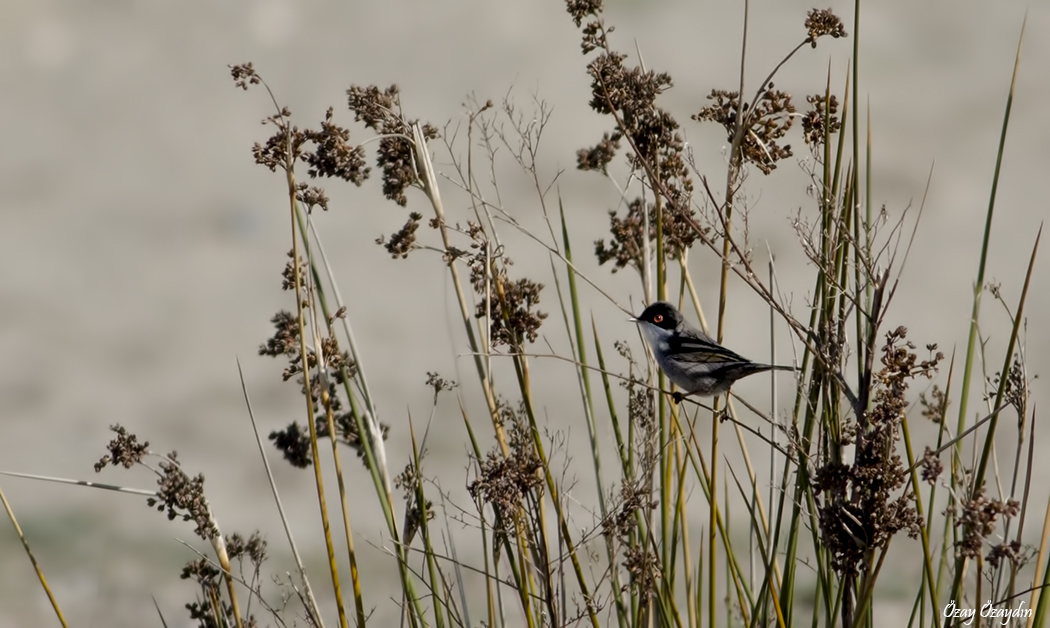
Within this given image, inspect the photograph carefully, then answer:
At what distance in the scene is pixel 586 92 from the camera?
6.80 metres

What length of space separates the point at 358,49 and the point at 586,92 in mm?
1363

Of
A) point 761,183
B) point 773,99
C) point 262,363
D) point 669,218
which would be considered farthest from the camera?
point 761,183

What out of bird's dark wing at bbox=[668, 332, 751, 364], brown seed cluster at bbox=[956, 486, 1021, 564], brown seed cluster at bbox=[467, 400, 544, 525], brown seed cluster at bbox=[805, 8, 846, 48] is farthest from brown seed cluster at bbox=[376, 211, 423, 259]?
brown seed cluster at bbox=[956, 486, 1021, 564]

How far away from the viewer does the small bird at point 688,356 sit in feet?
9.30

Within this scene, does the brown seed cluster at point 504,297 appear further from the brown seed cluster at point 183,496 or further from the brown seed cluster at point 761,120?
the brown seed cluster at point 183,496

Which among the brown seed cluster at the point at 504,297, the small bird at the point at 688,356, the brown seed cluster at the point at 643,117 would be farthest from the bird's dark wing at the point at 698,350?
the brown seed cluster at the point at 504,297

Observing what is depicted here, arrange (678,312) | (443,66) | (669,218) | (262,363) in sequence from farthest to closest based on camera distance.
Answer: (443,66)
(262,363)
(678,312)
(669,218)

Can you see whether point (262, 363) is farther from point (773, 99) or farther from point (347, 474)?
point (773, 99)

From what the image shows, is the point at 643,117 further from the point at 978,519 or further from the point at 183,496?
the point at 183,496

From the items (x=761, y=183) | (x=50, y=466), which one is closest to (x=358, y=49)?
(x=761, y=183)

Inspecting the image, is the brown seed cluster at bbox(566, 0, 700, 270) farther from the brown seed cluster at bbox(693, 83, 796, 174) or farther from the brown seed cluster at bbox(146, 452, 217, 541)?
the brown seed cluster at bbox(146, 452, 217, 541)

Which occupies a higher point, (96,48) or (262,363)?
(96,48)

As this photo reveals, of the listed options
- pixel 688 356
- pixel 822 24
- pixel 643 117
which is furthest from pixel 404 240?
pixel 822 24

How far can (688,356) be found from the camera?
2.96 meters
